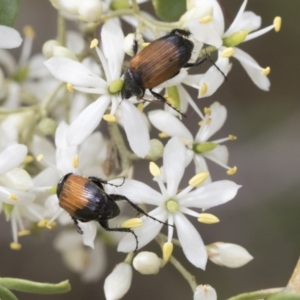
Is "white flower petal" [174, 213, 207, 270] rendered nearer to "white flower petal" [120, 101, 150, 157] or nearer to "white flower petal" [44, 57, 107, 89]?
"white flower petal" [120, 101, 150, 157]

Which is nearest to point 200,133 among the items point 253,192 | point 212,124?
point 212,124

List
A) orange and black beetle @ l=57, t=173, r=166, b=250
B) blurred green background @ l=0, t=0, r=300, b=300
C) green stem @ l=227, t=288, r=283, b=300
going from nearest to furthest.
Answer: green stem @ l=227, t=288, r=283, b=300, orange and black beetle @ l=57, t=173, r=166, b=250, blurred green background @ l=0, t=0, r=300, b=300

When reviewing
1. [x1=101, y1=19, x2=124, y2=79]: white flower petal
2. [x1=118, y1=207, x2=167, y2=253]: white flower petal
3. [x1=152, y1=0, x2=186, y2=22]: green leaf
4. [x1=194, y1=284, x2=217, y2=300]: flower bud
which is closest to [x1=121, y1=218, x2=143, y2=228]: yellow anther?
[x1=118, y1=207, x2=167, y2=253]: white flower petal

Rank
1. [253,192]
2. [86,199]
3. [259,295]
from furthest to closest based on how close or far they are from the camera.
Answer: [253,192] < [86,199] < [259,295]

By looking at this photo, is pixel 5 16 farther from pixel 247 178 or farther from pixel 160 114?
pixel 247 178

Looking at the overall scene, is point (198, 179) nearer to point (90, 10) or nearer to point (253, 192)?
point (90, 10)

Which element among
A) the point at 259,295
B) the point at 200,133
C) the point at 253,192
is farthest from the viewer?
the point at 253,192
